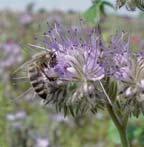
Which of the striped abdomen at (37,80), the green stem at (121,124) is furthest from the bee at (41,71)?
the green stem at (121,124)

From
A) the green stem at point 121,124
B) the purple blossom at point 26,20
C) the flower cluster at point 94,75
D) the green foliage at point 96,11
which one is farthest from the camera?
the purple blossom at point 26,20

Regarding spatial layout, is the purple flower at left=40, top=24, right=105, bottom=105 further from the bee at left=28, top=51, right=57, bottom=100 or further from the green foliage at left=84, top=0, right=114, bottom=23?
the green foliage at left=84, top=0, right=114, bottom=23

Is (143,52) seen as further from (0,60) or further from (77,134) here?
(0,60)

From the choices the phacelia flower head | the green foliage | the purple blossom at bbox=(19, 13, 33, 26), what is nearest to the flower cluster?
the phacelia flower head

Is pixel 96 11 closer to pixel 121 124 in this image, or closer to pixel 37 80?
pixel 37 80

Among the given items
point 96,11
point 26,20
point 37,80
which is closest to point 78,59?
point 37,80

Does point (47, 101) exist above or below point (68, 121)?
above

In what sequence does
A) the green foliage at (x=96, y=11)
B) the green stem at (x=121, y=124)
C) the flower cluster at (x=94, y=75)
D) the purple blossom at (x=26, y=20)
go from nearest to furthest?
the flower cluster at (x=94, y=75) → the green stem at (x=121, y=124) → the green foliage at (x=96, y=11) → the purple blossom at (x=26, y=20)

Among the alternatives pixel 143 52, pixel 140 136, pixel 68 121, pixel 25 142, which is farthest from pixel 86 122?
pixel 143 52

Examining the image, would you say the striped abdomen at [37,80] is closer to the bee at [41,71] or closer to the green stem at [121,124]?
the bee at [41,71]
